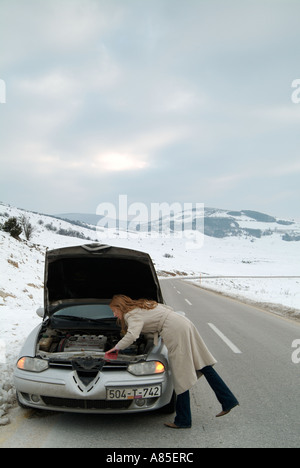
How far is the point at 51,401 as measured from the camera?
11.2 feet

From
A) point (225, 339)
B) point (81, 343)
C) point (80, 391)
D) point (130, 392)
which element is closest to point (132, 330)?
point (130, 392)

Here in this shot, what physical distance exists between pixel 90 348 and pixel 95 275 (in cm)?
126

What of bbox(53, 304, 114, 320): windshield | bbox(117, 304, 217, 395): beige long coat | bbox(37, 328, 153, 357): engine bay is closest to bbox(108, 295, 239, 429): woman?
bbox(117, 304, 217, 395): beige long coat

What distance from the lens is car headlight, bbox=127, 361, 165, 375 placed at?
3475 mm

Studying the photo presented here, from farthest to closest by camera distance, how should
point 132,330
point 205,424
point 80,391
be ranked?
point 205,424, point 132,330, point 80,391

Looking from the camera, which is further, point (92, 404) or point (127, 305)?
point (127, 305)

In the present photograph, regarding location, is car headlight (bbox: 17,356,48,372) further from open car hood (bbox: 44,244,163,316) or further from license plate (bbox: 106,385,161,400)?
open car hood (bbox: 44,244,163,316)

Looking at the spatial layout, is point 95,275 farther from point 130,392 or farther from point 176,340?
point 130,392

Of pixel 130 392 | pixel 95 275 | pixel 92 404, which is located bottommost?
pixel 92 404

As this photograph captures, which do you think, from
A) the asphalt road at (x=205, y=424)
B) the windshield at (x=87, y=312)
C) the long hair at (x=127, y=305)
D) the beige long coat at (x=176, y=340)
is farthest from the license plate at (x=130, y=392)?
the windshield at (x=87, y=312)

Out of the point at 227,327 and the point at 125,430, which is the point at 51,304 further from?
the point at 227,327

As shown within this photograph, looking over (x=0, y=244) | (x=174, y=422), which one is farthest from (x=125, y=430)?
(x=0, y=244)

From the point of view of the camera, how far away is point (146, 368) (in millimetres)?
3521

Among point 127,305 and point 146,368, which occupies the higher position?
point 127,305
